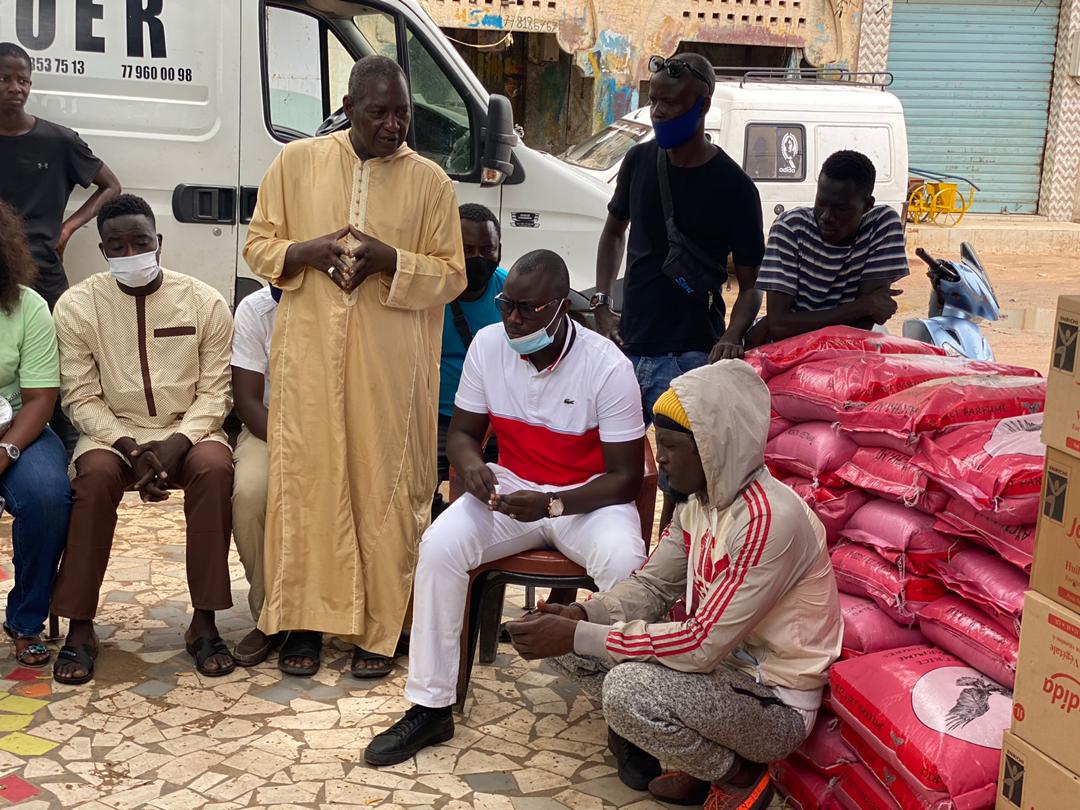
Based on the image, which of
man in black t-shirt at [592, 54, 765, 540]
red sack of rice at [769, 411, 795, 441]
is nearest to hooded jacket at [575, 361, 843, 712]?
red sack of rice at [769, 411, 795, 441]

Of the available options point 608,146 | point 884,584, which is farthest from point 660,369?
point 608,146

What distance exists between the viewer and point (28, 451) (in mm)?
4383

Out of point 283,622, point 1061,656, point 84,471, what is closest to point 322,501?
point 283,622

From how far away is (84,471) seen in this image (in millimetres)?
4355

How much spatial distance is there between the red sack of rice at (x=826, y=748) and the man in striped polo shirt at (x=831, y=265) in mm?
1485

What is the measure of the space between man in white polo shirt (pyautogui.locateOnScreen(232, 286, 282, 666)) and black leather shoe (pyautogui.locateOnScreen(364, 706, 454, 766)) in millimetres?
837

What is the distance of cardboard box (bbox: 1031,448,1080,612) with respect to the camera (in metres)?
2.74

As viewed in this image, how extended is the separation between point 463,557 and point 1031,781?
1789mm

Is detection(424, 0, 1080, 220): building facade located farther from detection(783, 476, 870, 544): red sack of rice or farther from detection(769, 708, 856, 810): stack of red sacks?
detection(769, 708, 856, 810): stack of red sacks

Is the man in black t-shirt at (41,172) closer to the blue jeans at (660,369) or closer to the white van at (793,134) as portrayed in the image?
the blue jeans at (660,369)

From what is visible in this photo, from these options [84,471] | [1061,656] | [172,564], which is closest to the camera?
[1061,656]

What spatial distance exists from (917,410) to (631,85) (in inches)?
546

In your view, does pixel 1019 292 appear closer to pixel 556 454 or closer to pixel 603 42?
pixel 603 42

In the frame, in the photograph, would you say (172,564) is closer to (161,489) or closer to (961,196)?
(161,489)
